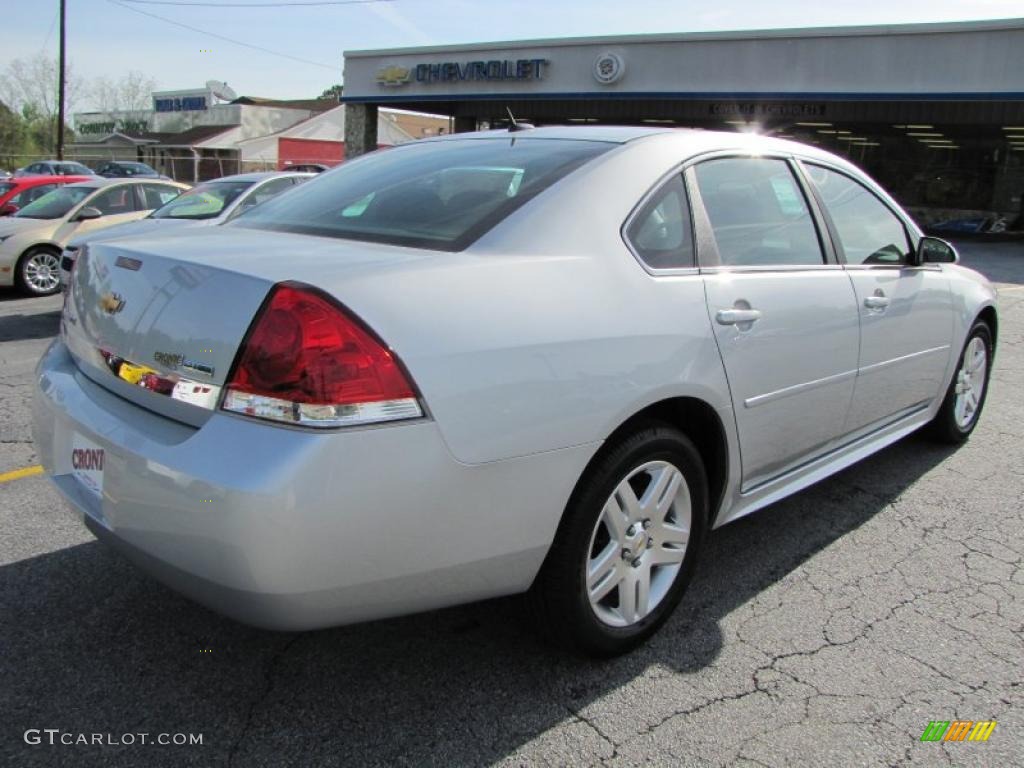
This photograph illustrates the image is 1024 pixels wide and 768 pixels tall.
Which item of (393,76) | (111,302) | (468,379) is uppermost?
(393,76)

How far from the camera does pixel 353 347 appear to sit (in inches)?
74.4

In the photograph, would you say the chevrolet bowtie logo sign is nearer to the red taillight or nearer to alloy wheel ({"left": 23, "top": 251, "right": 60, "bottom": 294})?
alloy wheel ({"left": 23, "top": 251, "right": 60, "bottom": 294})

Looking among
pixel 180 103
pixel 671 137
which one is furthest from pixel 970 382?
pixel 180 103

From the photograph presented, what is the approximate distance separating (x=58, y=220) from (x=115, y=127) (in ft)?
200

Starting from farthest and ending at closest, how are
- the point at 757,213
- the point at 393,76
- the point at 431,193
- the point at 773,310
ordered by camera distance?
the point at 393,76 < the point at 757,213 < the point at 773,310 < the point at 431,193

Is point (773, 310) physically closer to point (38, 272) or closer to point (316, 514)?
point (316, 514)

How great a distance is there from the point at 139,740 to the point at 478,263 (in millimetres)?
1522

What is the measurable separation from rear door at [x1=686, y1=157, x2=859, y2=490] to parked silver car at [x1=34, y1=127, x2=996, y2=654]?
0.01 meters

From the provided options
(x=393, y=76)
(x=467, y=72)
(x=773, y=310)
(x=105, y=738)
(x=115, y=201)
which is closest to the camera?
(x=105, y=738)

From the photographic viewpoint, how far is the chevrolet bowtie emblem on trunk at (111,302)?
90.0 inches

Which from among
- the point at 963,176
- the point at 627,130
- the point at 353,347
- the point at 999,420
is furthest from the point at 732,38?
the point at 353,347

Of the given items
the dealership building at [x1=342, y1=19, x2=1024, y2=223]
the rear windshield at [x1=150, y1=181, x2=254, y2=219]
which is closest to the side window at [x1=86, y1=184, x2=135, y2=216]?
the rear windshield at [x1=150, y1=181, x2=254, y2=219]

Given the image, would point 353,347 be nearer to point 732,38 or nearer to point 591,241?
point 591,241

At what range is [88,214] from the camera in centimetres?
1025
